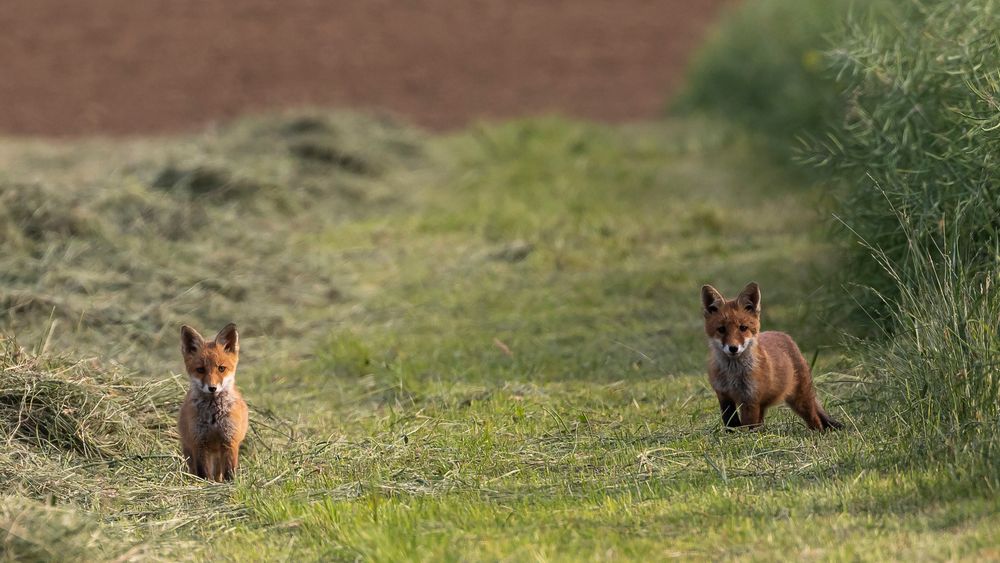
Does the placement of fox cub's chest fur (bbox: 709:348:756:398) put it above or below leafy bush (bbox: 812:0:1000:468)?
below

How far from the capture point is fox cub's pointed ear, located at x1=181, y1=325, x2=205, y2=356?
6652 mm

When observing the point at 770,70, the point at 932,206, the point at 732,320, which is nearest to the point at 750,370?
the point at 732,320

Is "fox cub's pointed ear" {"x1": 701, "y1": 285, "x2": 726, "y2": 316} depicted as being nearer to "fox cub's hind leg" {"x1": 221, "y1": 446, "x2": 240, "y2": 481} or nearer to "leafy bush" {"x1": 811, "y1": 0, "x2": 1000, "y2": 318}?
"leafy bush" {"x1": 811, "y1": 0, "x2": 1000, "y2": 318}

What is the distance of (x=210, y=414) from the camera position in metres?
6.51

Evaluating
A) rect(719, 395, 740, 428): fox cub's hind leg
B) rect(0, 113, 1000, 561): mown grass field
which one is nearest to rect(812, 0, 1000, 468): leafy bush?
rect(0, 113, 1000, 561): mown grass field

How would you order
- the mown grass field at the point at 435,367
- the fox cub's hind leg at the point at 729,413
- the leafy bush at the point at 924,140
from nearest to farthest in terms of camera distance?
the mown grass field at the point at 435,367, the fox cub's hind leg at the point at 729,413, the leafy bush at the point at 924,140

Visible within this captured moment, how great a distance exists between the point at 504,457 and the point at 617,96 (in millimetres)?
18955

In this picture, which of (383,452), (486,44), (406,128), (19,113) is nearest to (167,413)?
(383,452)

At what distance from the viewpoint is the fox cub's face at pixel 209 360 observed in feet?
21.4

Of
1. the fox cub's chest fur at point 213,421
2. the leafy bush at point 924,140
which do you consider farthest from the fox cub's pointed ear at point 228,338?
the leafy bush at point 924,140

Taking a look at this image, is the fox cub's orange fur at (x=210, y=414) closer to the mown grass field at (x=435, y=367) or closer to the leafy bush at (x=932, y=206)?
the mown grass field at (x=435, y=367)

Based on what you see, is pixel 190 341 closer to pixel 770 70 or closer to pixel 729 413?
pixel 729 413

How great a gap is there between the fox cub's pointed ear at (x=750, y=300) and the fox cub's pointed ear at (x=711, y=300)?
3.7 inches

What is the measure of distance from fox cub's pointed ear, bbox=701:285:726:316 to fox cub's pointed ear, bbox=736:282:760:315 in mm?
95
